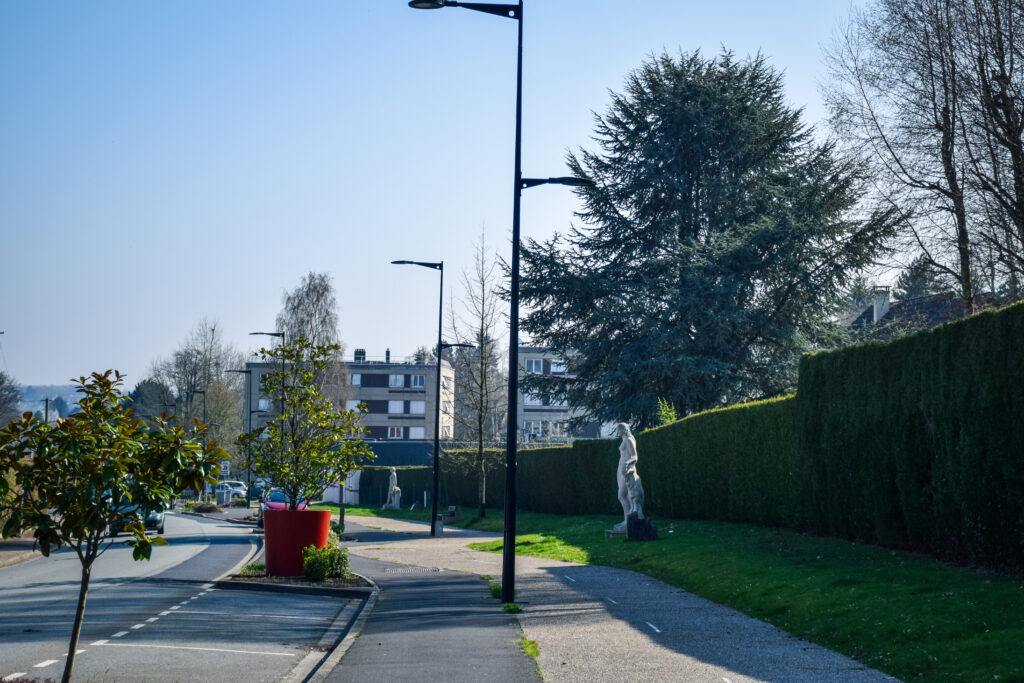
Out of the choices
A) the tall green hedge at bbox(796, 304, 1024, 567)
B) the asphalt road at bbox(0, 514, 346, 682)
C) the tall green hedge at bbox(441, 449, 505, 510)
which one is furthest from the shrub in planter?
the tall green hedge at bbox(441, 449, 505, 510)

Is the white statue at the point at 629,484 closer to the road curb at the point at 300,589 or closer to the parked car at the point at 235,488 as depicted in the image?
the road curb at the point at 300,589

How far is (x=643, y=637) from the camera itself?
39.1ft

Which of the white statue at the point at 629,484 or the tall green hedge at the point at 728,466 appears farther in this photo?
the white statue at the point at 629,484

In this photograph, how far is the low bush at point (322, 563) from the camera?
1883 cm

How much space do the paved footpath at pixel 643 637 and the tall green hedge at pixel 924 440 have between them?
116 inches

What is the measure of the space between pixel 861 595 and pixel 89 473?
894cm

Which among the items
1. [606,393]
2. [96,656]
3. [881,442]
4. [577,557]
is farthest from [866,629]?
[606,393]

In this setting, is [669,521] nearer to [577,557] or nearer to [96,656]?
[577,557]

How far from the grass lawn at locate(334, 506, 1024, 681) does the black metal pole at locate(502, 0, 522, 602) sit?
3022mm

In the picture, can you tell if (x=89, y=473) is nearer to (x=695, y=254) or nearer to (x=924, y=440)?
(x=924, y=440)

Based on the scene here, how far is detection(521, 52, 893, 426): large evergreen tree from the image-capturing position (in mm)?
33156

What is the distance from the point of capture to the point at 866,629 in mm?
10750

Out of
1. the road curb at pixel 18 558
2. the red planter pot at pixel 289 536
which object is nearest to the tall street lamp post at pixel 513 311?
the red planter pot at pixel 289 536

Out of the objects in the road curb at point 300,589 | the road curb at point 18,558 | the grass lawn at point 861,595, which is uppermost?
the grass lawn at point 861,595
